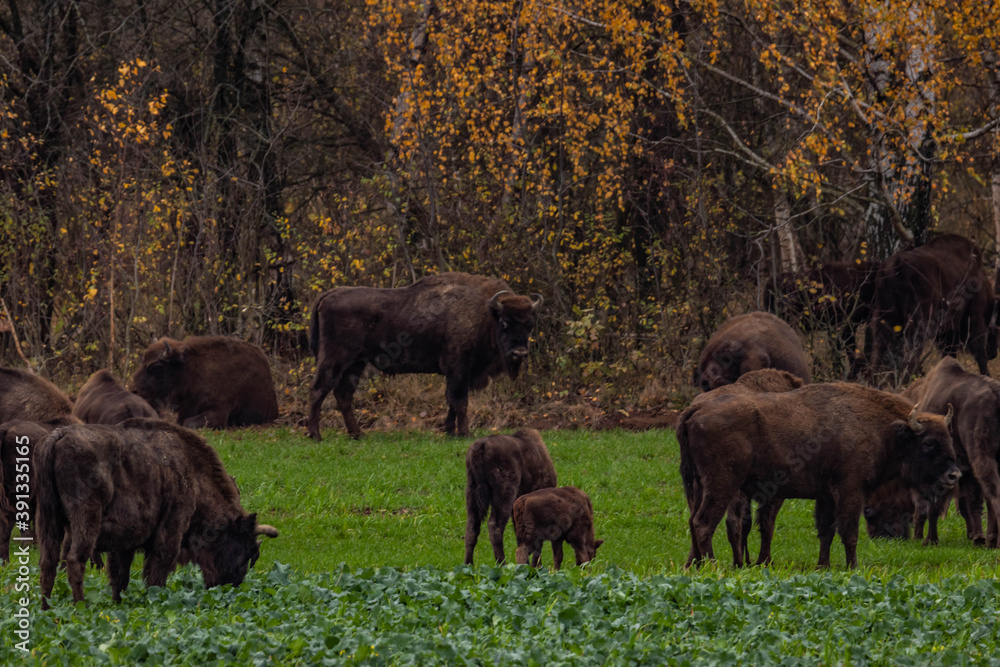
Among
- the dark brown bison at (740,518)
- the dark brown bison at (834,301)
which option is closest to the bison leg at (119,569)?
the dark brown bison at (740,518)

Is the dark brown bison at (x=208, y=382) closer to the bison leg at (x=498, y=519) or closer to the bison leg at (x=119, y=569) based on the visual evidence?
the bison leg at (x=498, y=519)

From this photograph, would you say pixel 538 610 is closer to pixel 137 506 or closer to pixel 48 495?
pixel 137 506

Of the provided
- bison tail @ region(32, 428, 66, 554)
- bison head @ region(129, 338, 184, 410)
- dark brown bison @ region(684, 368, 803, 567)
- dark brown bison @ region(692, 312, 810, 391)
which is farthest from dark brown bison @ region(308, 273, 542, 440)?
bison tail @ region(32, 428, 66, 554)

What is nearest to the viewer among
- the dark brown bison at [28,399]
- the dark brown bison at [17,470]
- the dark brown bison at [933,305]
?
the dark brown bison at [17,470]

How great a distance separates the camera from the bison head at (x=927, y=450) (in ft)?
37.4

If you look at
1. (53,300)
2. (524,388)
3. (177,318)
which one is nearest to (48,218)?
(53,300)

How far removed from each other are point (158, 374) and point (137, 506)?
10.5 m

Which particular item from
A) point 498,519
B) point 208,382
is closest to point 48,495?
point 498,519

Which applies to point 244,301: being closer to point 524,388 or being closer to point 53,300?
point 53,300

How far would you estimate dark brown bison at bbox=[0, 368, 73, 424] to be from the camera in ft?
44.6

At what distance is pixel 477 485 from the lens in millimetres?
11688

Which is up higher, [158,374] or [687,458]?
[687,458]

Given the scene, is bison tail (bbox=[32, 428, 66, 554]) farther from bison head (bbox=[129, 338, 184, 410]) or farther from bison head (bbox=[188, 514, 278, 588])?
bison head (bbox=[129, 338, 184, 410])

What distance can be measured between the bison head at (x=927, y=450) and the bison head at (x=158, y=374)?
39.6 ft
